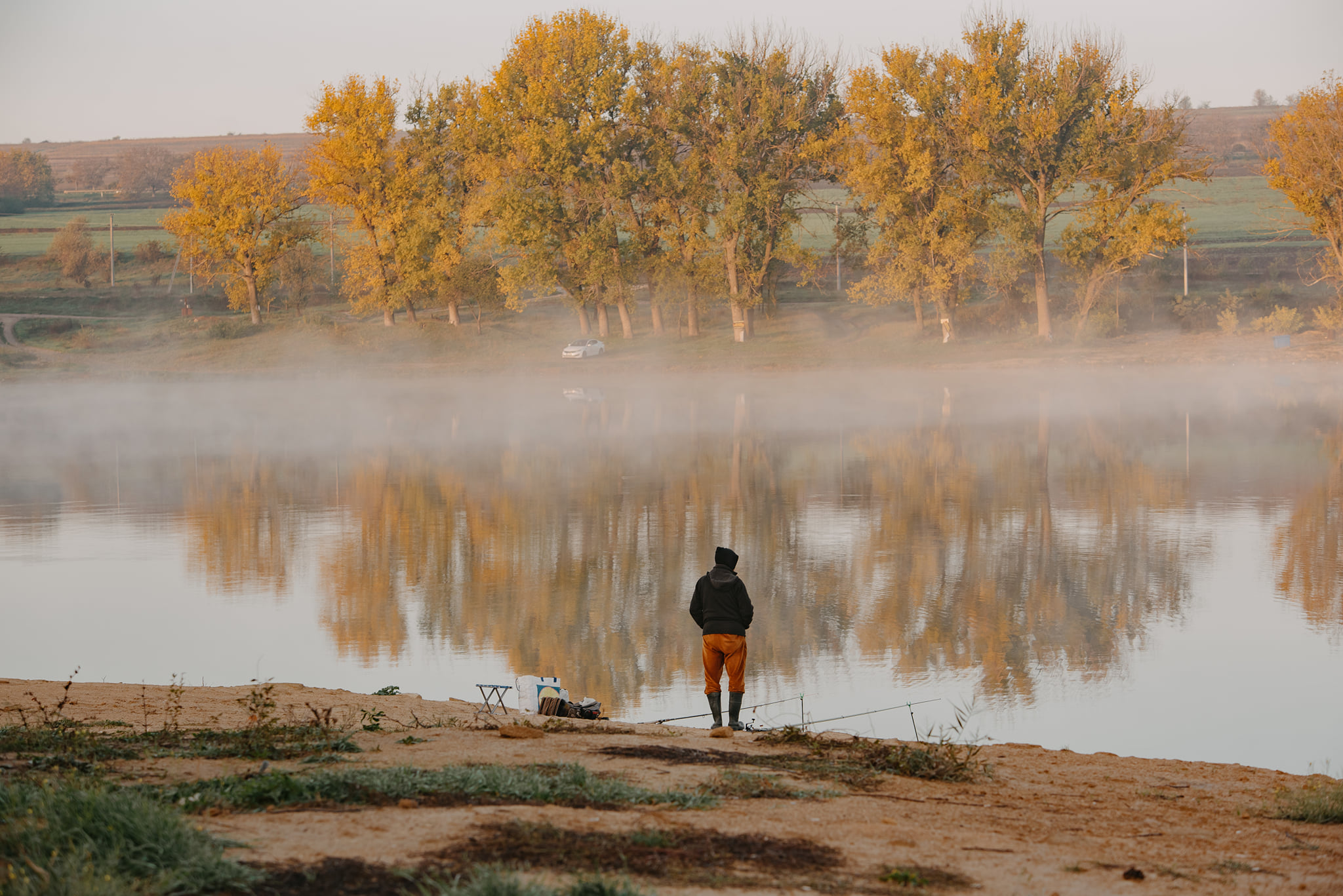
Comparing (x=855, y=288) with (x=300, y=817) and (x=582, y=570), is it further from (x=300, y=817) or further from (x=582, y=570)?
(x=300, y=817)

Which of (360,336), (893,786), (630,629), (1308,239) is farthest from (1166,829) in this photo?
(1308,239)

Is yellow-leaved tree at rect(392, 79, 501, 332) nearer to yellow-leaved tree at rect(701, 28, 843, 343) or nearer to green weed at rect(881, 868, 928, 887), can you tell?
yellow-leaved tree at rect(701, 28, 843, 343)

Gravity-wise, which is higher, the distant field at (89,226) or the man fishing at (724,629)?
the distant field at (89,226)

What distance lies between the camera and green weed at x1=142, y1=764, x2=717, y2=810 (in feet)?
23.2

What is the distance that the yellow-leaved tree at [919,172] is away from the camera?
58375mm

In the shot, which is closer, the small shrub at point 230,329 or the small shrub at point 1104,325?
the small shrub at point 1104,325

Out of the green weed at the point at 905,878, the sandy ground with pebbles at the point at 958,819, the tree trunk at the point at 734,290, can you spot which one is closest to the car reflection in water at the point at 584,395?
the tree trunk at the point at 734,290

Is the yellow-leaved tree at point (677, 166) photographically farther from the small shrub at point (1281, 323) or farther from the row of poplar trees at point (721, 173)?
the small shrub at point (1281, 323)

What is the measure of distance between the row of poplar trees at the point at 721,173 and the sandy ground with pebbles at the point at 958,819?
50502mm

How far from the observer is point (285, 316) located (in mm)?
74438

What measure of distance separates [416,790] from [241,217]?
69116 mm

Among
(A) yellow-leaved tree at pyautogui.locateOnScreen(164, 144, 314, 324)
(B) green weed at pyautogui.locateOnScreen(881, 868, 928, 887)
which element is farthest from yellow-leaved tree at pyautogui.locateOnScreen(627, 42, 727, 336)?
(B) green weed at pyautogui.locateOnScreen(881, 868, 928, 887)

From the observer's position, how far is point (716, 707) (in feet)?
37.4

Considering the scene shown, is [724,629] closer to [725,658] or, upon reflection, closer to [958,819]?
[725,658]
